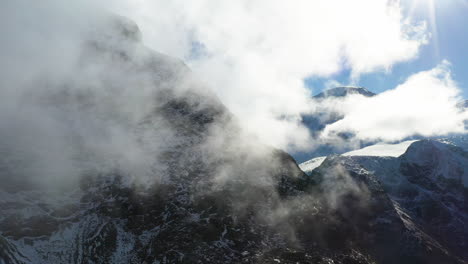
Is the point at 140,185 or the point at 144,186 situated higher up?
the point at 140,185

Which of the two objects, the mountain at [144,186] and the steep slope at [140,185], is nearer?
the steep slope at [140,185]

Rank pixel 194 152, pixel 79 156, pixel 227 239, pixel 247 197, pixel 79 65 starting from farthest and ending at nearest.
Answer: pixel 79 65 → pixel 194 152 → pixel 247 197 → pixel 79 156 → pixel 227 239

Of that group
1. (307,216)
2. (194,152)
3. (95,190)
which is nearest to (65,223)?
(95,190)

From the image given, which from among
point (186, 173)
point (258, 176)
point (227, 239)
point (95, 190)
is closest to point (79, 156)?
point (95, 190)

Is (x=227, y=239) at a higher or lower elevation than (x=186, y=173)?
lower

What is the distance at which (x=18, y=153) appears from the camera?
129 metres

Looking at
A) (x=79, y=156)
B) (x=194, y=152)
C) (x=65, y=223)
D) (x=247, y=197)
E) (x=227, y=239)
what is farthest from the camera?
(x=194, y=152)

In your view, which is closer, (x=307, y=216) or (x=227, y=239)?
(x=227, y=239)

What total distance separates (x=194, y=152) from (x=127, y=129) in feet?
104

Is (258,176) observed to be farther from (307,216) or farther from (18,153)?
(18,153)

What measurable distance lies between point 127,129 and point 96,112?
16315 millimetres

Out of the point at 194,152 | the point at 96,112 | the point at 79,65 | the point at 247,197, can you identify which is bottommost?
the point at 247,197

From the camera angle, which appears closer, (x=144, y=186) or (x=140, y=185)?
Result: (x=140, y=185)

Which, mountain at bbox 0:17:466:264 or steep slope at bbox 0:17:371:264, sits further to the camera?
mountain at bbox 0:17:466:264
